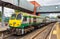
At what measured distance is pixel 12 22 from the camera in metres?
15.8

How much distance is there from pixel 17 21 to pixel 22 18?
0.70 m

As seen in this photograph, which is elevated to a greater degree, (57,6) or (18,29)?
(57,6)

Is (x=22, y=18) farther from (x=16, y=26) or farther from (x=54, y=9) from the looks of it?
(x=54, y=9)

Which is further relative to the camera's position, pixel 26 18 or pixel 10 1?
pixel 10 1

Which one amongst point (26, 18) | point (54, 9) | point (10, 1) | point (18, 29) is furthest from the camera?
point (54, 9)

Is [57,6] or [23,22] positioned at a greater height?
[57,6]

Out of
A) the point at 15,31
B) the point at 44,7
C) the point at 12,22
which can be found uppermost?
the point at 44,7

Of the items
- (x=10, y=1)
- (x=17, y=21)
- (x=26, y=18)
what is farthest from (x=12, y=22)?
(x=10, y=1)

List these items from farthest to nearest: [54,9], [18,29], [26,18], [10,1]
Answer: [54,9] → [10,1] → [26,18] → [18,29]

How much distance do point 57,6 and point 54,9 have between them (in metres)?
1.50

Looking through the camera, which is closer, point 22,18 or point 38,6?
point 22,18

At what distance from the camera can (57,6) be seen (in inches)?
1813

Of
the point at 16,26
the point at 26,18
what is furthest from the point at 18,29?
the point at 26,18

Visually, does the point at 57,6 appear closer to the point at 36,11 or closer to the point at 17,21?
the point at 36,11
